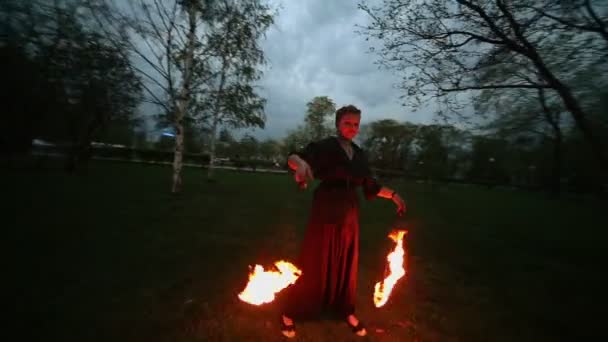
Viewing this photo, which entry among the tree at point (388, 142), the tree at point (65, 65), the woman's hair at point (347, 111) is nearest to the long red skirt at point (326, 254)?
the woman's hair at point (347, 111)

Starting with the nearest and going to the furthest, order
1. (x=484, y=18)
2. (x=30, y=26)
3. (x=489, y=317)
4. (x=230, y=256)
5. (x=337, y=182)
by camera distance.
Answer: (x=337, y=182) < (x=489, y=317) < (x=484, y=18) < (x=230, y=256) < (x=30, y=26)

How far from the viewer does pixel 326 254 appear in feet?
10.6

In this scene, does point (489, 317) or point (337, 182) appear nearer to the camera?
point (337, 182)

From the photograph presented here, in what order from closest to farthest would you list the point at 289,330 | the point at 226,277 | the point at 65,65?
the point at 289,330 → the point at 226,277 → the point at 65,65

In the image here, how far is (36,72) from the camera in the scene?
855 cm

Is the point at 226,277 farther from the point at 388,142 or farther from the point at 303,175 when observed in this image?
the point at 388,142

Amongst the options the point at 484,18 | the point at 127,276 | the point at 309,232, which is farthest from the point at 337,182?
the point at 484,18

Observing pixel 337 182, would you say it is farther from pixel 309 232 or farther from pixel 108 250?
pixel 108 250

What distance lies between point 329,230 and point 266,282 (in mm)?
889

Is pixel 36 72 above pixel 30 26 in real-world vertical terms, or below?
below

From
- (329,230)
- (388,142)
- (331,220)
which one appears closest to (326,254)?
(329,230)

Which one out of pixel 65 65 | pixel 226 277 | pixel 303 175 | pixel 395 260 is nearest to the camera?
pixel 303 175

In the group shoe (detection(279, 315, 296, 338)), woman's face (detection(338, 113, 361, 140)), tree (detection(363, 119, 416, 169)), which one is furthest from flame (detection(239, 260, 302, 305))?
tree (detection(363, 119, 416, 169))

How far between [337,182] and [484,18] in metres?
4.84
